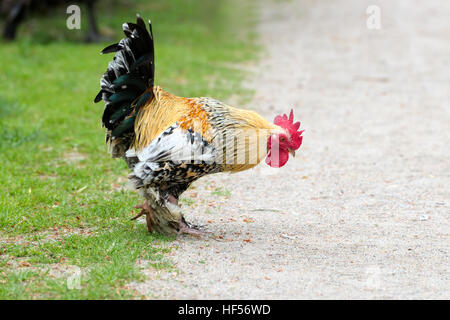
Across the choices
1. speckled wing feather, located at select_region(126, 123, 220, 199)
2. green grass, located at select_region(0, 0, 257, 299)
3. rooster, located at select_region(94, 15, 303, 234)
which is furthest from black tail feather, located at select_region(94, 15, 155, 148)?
green grass, located at select_region(0, 0, 257, 299)

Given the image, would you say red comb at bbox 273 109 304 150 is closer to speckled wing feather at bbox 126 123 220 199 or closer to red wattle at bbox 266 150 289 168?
red wattle at bbox 266 150 289 168

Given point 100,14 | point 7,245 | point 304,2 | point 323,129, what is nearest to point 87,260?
point 7,245

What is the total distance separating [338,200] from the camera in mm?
6738

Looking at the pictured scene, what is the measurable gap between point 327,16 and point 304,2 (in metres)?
3.37

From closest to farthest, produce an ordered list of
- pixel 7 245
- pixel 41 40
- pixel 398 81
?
pixel 7 245 → pixel 398 81 → pixel 41 40

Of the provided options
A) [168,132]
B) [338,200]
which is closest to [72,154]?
[168,132]

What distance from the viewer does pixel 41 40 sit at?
15.0 metres

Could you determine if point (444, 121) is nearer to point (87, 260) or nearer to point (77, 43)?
point (87, 260)

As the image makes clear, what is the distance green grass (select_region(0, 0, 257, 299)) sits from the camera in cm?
486

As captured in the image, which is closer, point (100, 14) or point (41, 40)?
point (41, 40)

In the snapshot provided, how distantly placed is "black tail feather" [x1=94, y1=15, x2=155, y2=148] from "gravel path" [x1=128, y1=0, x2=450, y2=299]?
1201mm

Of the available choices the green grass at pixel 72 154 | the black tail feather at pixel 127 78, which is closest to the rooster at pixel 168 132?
A: the black tail feather at pixel 127 78

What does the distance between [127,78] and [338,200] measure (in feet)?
9.49

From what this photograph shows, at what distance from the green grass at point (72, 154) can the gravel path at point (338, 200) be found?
0.45 metres
